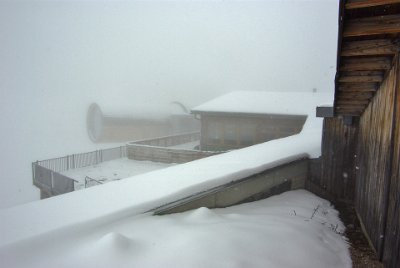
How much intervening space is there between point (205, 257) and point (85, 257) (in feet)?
4.49

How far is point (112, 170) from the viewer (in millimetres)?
15500

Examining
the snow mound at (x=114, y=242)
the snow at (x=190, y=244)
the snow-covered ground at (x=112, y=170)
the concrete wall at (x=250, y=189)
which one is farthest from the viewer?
the snow-covered ground at (x=112, y=170)

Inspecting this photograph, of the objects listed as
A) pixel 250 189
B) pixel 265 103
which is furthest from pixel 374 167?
pixel 265 103

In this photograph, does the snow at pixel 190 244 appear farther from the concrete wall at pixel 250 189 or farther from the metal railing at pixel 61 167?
the metal railing at pixel 61 167

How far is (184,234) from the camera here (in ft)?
12.5

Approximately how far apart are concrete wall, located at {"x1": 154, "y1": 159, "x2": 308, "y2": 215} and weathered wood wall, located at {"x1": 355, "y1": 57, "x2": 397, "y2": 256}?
→ 1984mm

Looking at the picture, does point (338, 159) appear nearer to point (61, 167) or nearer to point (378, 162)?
point (378, 162)

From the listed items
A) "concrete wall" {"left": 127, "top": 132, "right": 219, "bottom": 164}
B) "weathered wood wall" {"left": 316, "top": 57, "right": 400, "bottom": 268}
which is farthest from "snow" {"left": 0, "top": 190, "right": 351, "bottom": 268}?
"concrete wall" {"left": 127, "top": 132, "right": 219, "bottom": 164}

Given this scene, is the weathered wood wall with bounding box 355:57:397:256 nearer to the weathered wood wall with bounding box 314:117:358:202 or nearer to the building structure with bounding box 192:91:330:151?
the weathered wood wall with bounding box 314:117:358:202

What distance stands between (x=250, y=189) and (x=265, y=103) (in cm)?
1459

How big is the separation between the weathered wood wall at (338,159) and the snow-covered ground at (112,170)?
30.7 feet

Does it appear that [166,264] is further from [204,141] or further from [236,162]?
Answer: [204,141]

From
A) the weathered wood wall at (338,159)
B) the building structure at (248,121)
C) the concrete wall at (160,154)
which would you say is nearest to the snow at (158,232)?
the weathered wood wall at (338,159)

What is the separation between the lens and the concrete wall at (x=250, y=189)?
502 centimetres
